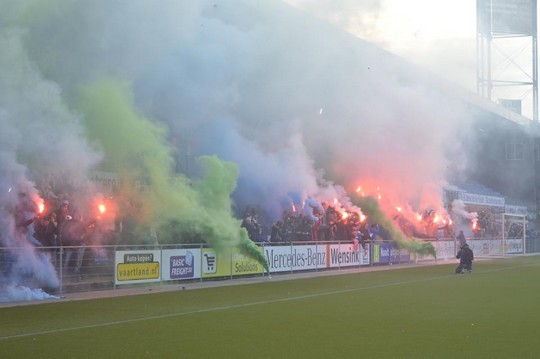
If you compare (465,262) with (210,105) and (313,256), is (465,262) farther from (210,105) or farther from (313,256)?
(210,105)

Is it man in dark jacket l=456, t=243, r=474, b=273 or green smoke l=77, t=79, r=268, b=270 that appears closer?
green smoke l=77, t=79, r=268, b=270

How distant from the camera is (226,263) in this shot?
24.2 meters

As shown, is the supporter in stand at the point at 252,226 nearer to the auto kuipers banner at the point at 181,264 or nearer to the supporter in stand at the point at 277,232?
the supporter in stand at the point at 277,232

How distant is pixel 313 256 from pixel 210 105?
6.56m

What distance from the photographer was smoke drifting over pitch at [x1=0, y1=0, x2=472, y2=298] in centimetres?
2055

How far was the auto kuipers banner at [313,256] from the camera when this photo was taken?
26.7 m

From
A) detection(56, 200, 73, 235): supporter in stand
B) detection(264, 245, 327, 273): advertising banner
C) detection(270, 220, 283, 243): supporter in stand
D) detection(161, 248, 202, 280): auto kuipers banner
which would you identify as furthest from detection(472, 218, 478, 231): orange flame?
detection(56, 200, 73, 235): supporter in stand

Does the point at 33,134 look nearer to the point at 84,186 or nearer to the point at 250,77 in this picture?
the point at 84,186

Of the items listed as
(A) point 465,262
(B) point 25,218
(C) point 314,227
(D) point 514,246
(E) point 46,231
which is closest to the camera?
(B) point 25,218

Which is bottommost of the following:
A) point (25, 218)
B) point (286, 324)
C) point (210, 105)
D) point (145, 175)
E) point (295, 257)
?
point (286, 324)

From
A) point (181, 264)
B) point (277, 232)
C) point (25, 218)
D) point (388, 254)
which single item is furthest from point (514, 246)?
point (25, 218)

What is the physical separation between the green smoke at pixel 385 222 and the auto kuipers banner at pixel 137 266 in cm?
1776

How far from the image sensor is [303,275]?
27109 millimetres

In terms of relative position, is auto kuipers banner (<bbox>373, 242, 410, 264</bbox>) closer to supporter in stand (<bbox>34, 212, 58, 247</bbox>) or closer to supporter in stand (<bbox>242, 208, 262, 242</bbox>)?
supporter in stand (<bbox>242, 208, 262, 242</bbox>)
